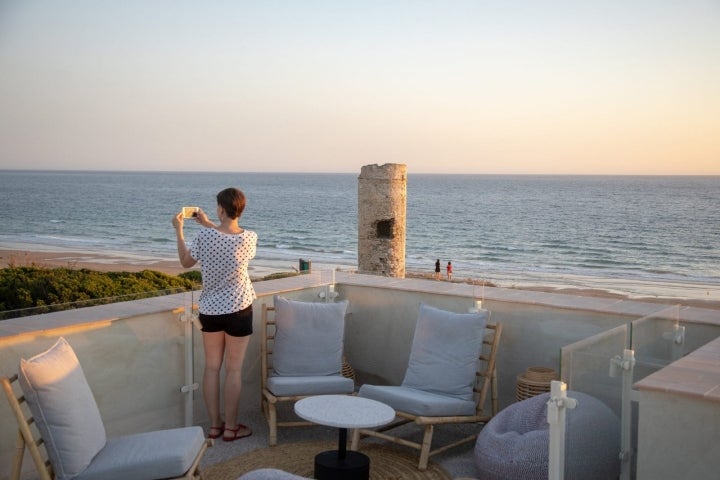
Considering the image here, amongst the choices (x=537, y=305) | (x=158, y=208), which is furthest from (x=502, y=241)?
(x=537, y=305)

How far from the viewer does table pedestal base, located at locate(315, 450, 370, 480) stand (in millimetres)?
3607

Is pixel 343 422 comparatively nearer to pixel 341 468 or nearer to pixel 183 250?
pixel 341 468

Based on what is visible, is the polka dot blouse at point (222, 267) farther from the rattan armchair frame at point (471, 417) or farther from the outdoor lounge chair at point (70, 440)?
the outdoor lounge chair at point (70, 440)

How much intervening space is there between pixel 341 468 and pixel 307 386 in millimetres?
914

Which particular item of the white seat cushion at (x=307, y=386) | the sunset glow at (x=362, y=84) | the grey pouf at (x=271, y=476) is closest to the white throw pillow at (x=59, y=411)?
the grey pouf at (x=271, y=476)

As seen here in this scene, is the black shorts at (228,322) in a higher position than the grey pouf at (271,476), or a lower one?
higher

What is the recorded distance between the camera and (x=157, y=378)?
4.32 metres

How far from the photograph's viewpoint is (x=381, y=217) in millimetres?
14844

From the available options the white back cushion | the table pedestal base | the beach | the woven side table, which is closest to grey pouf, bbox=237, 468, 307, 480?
the table pedestal base

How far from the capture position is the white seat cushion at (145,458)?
305 centimetres

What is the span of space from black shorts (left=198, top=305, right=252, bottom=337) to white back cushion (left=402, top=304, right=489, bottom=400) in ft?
3.32

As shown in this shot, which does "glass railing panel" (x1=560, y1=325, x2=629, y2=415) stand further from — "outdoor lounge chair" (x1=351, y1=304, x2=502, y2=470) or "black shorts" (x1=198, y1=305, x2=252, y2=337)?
"black shorts" (x1=198, y1=305, x2=252, y2=337)

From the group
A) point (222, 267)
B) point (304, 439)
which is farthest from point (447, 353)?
point (222, 267)

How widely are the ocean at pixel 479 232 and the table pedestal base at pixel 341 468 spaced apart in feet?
63.7
